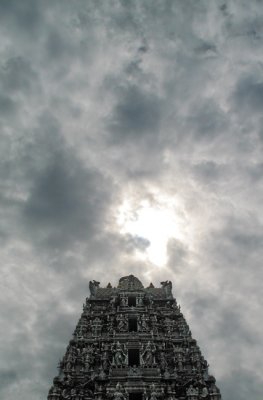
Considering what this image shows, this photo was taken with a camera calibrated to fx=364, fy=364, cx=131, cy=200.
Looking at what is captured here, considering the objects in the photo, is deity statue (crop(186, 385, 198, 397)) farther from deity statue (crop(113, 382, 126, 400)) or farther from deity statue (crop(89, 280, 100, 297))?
deity statue (crop(89, 280, 100, 297))

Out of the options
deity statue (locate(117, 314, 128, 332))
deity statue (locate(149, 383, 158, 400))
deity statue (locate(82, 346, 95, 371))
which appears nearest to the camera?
deity statue (locate(149, 383, 158, 400))

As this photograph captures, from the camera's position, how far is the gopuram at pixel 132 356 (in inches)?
1298

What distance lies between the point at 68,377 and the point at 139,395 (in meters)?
6.78

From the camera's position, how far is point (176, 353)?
121 ft

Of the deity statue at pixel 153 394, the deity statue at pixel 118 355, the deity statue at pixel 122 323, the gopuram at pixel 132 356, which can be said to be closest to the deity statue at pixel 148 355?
the gopuram at pixel 132 356

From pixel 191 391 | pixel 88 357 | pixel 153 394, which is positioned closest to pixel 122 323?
pixel 88 357

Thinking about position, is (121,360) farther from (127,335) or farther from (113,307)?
(113,307)

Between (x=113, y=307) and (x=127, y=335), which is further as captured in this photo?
(x=113, y=307)

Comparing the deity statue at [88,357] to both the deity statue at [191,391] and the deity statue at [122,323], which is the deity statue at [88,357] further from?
the deity statue at [191,391]

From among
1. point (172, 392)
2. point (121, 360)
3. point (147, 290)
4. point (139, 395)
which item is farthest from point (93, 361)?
point (147, 290)

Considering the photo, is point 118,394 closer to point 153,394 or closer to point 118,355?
point 153,394

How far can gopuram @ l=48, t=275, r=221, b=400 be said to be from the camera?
33.0 m

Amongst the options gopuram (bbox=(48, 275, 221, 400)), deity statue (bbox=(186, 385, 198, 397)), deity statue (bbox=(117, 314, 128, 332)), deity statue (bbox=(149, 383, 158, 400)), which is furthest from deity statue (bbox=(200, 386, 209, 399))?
deity statue (bbox=(117, 314, 128, 332))

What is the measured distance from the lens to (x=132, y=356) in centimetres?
3834
